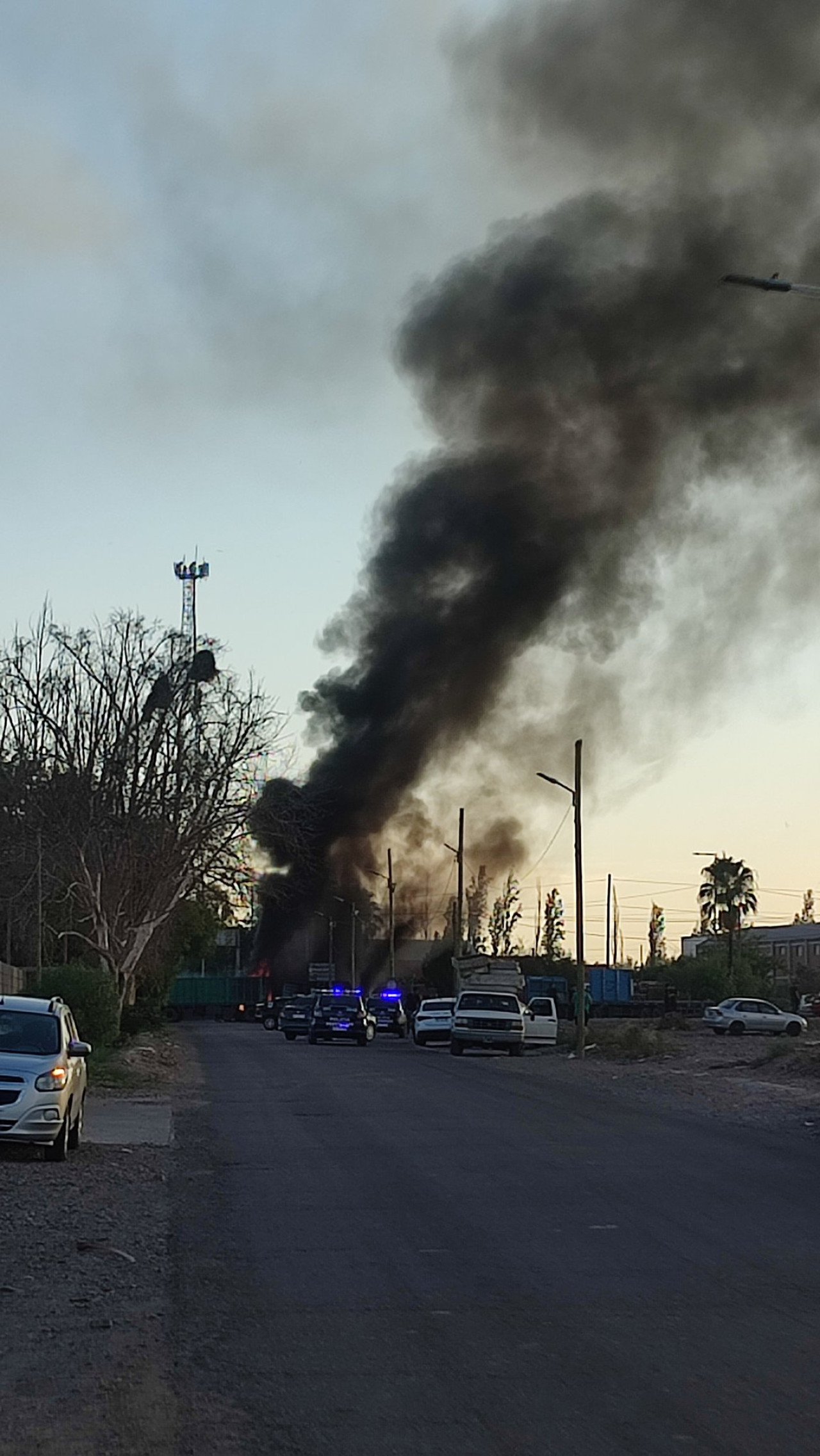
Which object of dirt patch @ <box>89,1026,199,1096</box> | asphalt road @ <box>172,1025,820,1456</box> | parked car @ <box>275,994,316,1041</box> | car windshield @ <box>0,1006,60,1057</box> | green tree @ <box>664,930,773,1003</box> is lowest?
dirt patch @ <box>89,1026,199,1096</box>

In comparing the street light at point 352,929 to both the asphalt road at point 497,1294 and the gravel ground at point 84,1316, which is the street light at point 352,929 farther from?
the gravel ground at point 84,1316

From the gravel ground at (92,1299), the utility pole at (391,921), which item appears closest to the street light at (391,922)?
the utility pole at (391,921)

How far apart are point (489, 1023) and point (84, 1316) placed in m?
33.6

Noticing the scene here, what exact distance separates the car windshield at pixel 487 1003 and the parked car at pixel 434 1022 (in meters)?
6.52

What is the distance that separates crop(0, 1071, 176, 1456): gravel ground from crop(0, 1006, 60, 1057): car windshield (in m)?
1.91

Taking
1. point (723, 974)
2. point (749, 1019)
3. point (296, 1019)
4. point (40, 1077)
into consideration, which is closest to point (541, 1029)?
point (749, 1019)

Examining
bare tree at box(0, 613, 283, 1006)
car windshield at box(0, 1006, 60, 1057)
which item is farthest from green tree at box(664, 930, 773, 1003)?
car windshield at box(0, 1006, 60, 1057)

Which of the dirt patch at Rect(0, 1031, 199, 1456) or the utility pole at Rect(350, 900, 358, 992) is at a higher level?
the utility pole at Rect(350, 900, 358, 992)

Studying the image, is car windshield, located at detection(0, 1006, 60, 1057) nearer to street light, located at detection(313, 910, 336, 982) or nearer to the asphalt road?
the asphalt road

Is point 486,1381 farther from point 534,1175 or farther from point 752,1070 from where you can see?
point 752,1070

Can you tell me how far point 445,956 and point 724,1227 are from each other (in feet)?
224

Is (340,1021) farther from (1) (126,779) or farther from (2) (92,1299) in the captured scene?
(2) (92,1299)

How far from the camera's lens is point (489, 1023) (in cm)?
4119

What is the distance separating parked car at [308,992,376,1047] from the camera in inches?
1959
